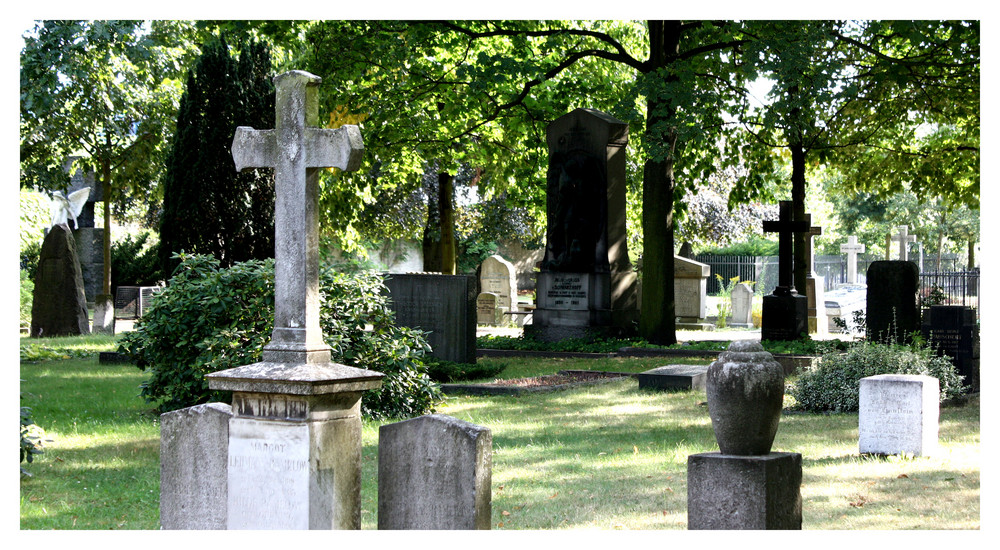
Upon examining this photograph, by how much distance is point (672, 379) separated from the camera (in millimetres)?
12367

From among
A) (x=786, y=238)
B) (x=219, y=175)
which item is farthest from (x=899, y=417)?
(x=219, y=175)

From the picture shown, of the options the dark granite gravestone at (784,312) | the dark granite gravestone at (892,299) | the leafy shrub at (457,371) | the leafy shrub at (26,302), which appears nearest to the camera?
the leafy shrub at (457,371)

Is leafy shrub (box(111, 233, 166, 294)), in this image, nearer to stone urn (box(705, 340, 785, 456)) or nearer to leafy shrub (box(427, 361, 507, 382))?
leafy shrub (box(427, 361, 507, 382))

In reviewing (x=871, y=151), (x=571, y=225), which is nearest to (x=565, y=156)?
(x=571, y=225)

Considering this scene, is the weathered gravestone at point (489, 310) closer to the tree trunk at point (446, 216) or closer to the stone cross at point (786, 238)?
the tree trunk at point (446, 216)

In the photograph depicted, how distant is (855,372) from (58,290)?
1911 cm

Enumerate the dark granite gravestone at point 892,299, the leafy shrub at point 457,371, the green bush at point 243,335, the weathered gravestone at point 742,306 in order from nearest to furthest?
1. the green bush at point 243,335
2. the leafy shrub at point 457,371
3. the dark granite gravestone at point 892,299
4. the weathered gravestone at point 742,306

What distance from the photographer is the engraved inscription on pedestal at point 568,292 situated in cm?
1908

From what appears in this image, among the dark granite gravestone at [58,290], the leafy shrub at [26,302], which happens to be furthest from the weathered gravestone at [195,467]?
the leafy shrub at [26,302]

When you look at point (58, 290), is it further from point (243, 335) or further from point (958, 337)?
point (958, 337)

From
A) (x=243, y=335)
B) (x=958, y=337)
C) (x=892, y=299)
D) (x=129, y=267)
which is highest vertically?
(x=129, y=267)

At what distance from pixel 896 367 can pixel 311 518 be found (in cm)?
776

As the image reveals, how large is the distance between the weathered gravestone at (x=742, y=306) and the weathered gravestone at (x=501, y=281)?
24.8 ft

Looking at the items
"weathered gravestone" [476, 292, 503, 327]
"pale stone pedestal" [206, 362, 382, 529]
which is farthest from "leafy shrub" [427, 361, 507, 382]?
"weathered gravestone" [476, 292, 503, 327]
